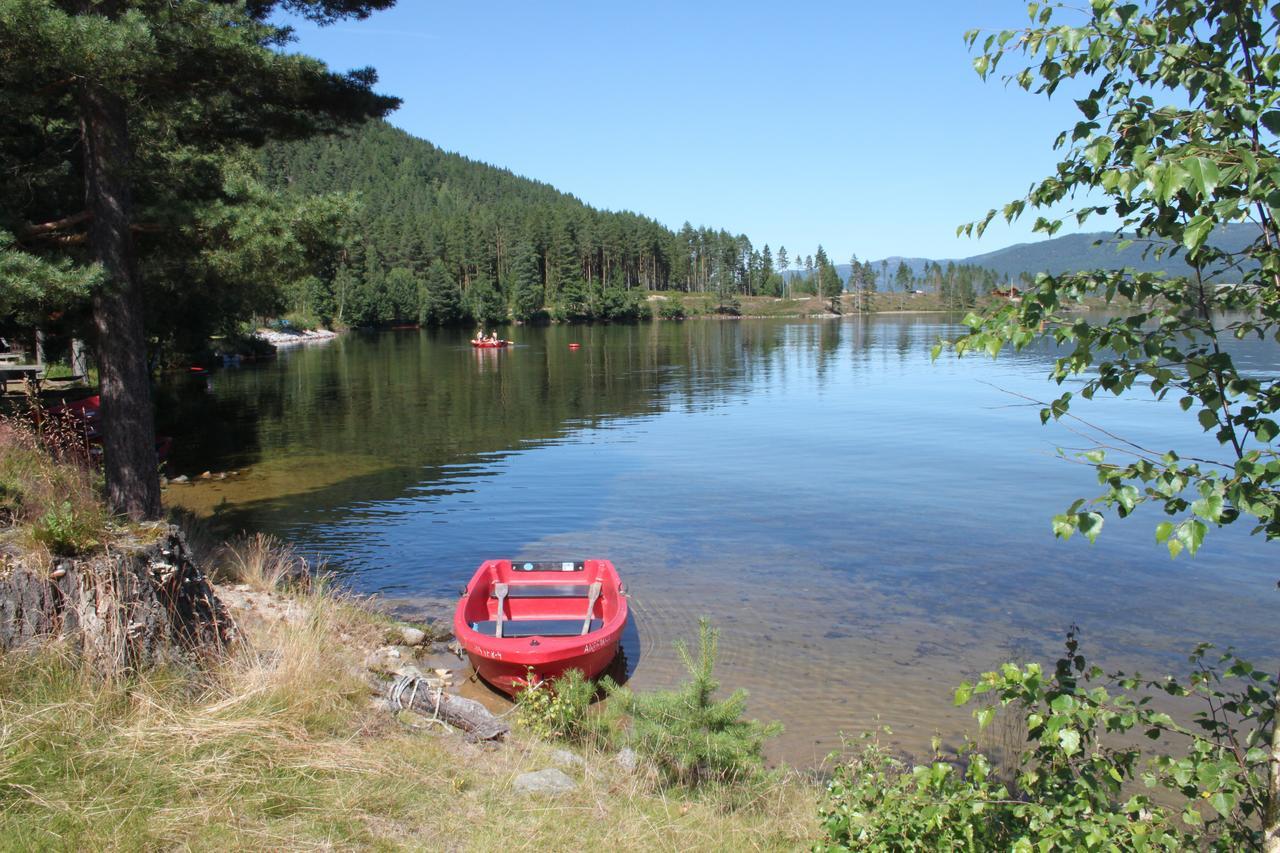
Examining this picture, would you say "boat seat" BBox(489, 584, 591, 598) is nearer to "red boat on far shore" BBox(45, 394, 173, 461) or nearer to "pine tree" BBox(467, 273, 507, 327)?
"red boat on far shore" BBox(45, 394, 173, 461)

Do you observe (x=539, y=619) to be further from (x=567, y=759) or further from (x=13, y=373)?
(x=13, y=373)

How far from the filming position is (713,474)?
70.7 ft

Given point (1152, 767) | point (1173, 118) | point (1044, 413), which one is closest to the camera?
point (1173, 118)

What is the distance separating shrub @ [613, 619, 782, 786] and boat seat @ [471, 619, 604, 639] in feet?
15.4

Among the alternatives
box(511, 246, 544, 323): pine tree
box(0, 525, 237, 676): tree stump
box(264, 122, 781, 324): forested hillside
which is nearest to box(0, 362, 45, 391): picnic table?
box(0, 525, 237, 676): tree stump

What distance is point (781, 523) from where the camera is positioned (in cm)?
1675

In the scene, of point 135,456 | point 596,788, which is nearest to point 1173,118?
point 596,788

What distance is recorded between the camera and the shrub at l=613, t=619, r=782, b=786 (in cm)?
589

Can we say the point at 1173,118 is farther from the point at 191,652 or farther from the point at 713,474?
the point at 713,474

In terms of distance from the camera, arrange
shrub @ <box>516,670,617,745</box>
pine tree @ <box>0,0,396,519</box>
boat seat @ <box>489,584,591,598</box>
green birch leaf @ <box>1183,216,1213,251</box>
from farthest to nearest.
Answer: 1. boat seat @ <box>489,584,591,598</box>
2. pine tree @ <box>0,0,396,519</box>
3. shrub @ <box>516,670,617,745</box>
4. green birch leaf @ <box>1183,216,1213,251</box>

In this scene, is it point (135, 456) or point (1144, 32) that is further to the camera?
point (135, 456)

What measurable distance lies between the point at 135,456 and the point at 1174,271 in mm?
10389

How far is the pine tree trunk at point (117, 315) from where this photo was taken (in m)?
9.62

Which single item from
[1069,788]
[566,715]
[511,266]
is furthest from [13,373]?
[511,266]
